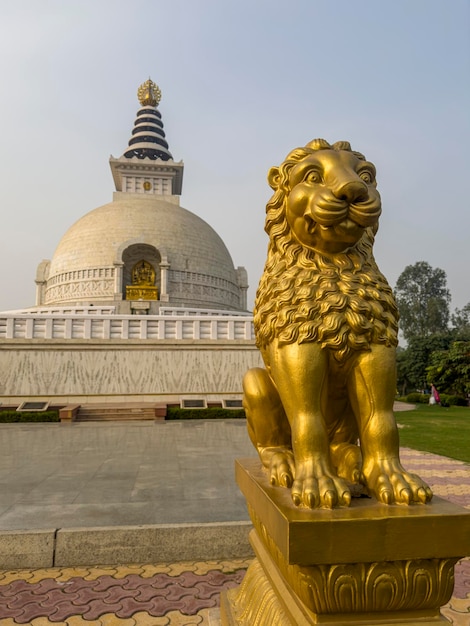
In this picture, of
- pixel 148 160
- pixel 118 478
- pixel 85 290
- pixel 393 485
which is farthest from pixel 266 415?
pixel 148 160

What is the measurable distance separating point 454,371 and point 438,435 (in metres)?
13.3

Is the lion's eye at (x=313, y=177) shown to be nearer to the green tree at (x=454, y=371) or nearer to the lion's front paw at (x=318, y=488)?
the lion's front paw at (x=318, y=488)

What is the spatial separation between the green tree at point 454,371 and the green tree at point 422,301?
1257cm

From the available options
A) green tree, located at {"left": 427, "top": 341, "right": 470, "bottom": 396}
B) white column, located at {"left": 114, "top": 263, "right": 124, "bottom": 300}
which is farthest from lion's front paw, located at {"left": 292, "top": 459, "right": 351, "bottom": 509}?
white column, located at {"left": 114, "top": 263, "right": 124, "bottom": 300}

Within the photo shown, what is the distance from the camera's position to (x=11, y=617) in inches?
105

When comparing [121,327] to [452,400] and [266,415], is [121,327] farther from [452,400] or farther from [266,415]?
[452,400]

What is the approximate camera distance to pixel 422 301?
36938 mm

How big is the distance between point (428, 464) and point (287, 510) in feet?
22.2

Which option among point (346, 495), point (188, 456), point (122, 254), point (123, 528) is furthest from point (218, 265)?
point (346, 495)

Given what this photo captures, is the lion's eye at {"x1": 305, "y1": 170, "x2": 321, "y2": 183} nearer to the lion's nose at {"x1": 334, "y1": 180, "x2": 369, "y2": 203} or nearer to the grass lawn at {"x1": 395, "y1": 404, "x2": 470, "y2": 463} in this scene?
the lion's nose at {"x1": 334, "y1": 180, "x2": 369, "y2": 203}

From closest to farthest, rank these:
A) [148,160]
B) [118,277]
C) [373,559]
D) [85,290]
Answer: [373,559], [118,277], [85,290], [148,160]

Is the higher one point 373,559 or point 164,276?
point 164,276

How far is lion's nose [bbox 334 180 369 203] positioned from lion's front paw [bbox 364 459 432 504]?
1.07 m

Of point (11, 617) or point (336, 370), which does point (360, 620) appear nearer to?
point (336, 370)
